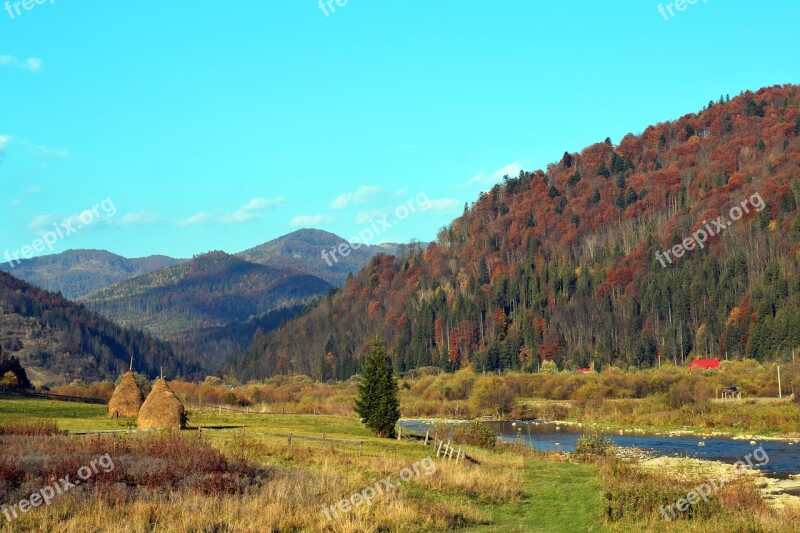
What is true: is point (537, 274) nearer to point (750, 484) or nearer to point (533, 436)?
point (533, 436)

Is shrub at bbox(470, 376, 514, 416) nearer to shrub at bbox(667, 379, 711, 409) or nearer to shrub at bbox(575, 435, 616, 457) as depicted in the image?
shrub at bbox(667, 379, 711, 409)

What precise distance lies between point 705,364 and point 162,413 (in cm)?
9475

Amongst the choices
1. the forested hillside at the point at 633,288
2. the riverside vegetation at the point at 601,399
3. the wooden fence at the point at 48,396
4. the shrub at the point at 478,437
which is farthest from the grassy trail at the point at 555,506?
the forested hillside at the point at 633,288

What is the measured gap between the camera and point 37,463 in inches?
1020

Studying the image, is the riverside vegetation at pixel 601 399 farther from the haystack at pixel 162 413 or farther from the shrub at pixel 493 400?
the haystack at pixel 162 413

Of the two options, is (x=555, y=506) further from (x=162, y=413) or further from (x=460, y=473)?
(x=162, y=413)

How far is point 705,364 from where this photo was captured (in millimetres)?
120688

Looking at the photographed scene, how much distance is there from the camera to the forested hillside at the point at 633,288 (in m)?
137

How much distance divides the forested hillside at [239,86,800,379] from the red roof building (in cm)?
522

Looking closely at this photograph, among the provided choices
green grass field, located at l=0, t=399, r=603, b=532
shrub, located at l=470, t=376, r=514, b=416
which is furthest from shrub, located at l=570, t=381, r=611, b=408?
green grass field, located at l=0, t=399, r=603, b=532

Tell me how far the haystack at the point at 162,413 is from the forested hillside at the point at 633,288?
93.8 m

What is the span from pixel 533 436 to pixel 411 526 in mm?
46807

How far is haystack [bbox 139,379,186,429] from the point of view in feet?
149

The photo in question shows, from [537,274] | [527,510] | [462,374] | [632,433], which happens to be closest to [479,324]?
[537,274]
